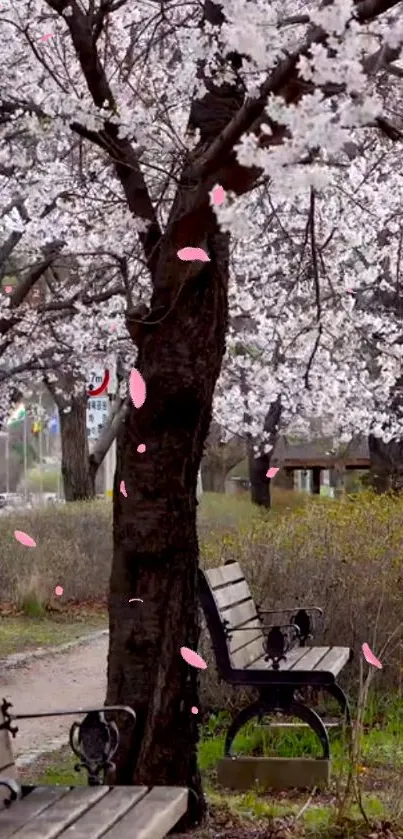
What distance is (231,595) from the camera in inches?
274

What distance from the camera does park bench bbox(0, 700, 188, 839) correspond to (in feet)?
11.8

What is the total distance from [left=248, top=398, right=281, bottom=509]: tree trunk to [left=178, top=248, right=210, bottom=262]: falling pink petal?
17.3 meters

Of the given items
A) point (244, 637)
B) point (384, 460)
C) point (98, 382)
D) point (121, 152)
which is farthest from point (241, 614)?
point (384, 460)

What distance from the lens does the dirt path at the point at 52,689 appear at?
27.0ft

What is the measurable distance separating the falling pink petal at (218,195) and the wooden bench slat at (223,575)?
240 centimetres

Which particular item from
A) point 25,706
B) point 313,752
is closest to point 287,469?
point 25,706

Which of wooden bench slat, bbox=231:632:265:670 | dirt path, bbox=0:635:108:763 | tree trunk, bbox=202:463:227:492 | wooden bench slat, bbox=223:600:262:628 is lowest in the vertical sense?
dirt path, bbox=0:635:108:763

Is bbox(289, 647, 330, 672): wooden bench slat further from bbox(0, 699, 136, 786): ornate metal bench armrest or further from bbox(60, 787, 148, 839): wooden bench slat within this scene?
bbox(60, 787, 148, 839): wooden bench slat

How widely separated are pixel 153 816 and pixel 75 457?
18.9 metres

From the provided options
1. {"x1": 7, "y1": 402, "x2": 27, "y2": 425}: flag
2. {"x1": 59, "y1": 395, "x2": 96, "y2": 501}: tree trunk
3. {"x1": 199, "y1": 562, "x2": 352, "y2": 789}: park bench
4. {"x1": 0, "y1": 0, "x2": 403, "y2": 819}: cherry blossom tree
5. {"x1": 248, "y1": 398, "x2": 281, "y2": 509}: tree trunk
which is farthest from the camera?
{"x1": 7, "y1": 402, "x2": 27, "y2": 425}: flag

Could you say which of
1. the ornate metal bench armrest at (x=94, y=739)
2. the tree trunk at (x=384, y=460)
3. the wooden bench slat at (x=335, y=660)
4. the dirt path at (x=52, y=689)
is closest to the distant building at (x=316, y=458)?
the tree trunk at (x=384, y=460)

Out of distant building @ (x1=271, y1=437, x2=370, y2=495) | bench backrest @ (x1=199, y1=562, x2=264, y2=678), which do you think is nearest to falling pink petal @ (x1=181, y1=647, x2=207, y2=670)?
bench backrest @ (x1=199, y1=562, x2=264, y2=678)

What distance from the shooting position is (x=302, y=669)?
627 cm

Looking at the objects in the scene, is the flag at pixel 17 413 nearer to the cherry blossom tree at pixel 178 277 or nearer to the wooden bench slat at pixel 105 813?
the cherry blossom tree at pixel 178 277
